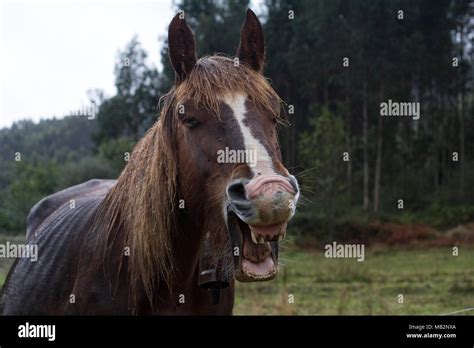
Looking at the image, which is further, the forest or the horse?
the forest

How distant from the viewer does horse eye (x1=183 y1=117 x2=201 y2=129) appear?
3.46m

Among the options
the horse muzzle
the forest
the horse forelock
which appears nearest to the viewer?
the horse muzzle

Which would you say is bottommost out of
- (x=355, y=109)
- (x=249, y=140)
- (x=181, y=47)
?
(x=249, y=140)

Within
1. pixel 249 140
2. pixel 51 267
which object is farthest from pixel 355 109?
pixel 249 140

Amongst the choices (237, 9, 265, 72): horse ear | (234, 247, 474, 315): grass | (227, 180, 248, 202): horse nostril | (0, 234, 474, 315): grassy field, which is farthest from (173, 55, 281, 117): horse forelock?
(234, 247, 474, 315): grass

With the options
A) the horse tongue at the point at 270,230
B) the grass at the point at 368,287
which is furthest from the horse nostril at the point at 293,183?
the grass at the point at 368,287

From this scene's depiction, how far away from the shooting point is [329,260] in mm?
18516

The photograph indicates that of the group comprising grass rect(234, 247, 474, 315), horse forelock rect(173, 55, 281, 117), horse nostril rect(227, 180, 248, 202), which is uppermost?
horse forelock rect(173, 55, 281, 117)

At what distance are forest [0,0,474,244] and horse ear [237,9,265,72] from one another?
811 inches

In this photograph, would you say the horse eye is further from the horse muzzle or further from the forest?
the forest

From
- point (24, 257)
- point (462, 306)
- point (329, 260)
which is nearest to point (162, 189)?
point (24, 257)

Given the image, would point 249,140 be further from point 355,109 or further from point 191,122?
point 355,109

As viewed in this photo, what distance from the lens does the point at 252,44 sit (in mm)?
3887

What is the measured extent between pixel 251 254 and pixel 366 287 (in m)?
12.2
